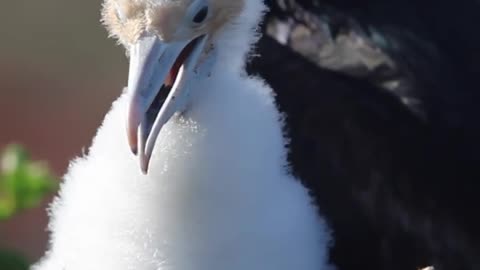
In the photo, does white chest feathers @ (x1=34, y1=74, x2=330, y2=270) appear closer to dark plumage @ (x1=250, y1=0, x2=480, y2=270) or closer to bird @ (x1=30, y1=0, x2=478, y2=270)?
bird @ (x1=30, y1=0, x2=478, y2=270)

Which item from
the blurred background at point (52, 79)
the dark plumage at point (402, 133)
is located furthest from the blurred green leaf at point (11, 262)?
the dark plumage at point (402, 133)

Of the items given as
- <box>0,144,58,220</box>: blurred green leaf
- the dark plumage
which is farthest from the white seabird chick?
<box>0,144,58,220</box>: blurred green leaf

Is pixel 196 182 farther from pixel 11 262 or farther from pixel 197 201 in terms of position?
pixel 11 262

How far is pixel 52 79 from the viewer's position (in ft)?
13.6

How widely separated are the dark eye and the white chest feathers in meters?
0.10

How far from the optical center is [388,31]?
97.7 inches

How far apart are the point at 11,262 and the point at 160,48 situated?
135 centimetres

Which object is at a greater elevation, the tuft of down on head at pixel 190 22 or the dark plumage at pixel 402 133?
the dark plumage at pixel 402 133

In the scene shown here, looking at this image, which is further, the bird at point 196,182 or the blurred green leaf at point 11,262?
the blurred green leaf at point 11,262

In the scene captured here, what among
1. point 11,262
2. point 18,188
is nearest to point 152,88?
point 18,188

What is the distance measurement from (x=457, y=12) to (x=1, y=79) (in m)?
1.88

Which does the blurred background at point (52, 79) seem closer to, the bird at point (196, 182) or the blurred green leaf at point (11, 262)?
the blurred green leaf at point (11, 262)

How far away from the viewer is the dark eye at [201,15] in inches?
77.9

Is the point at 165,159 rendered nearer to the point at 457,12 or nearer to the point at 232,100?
the point at 232,100
